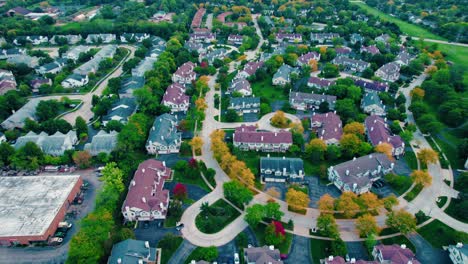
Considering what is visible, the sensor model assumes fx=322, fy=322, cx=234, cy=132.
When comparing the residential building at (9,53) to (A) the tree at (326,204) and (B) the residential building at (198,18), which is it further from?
(A) the tree at (326,204)

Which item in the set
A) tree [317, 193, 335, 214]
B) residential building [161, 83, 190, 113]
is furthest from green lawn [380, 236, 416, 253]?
residential building [161, 83, 190, 113]

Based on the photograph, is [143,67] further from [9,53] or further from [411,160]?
[411,160]

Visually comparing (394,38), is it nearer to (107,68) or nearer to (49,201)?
(107,68)

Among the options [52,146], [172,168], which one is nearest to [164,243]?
[172,168]

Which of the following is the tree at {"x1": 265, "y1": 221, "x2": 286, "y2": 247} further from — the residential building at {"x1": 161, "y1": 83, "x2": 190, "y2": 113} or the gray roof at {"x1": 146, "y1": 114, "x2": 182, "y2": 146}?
the residential building at {"x1": 161, "y1": 83, "x2": 190, "y2": 113}

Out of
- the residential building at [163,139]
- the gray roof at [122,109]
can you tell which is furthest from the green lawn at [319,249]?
the gray roof at [122,109]

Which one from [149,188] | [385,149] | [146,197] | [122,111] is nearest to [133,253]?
[146,197]

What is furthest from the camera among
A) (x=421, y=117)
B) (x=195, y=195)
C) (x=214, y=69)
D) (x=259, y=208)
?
(x=214, y=69)
